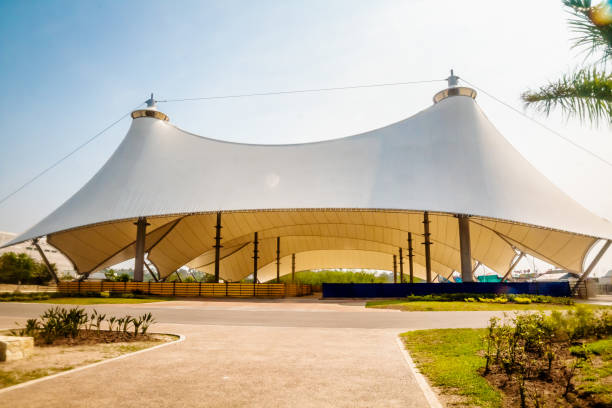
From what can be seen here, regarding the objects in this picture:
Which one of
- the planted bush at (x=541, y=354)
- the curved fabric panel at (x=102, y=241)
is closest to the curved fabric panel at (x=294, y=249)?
the curved fabric panel at (x=102, y=241)

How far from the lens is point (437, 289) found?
27844 mm

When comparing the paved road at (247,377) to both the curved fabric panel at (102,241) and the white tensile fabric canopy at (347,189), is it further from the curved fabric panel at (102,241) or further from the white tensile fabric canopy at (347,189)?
the curved fabric panel at (102,241)

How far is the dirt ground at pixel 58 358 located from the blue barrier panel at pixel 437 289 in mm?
21880

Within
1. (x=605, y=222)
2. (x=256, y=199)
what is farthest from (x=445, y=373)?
(x=605, y=222)

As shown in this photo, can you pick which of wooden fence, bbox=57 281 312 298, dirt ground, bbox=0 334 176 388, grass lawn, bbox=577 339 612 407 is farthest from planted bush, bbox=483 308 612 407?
wooden fence, bbox=57 281 312 298

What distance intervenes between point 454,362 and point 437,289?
2216 cm

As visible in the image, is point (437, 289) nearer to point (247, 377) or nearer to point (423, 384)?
point (423, 384)

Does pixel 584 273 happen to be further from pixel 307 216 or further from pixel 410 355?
pixel 410 355

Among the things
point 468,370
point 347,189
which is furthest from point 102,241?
point 468,370

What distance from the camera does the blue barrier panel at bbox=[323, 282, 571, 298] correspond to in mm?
27000

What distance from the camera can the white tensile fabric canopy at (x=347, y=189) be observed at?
28.0 meters

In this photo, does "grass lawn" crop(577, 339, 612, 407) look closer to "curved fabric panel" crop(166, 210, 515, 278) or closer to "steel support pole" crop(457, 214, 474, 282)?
"steel support pole" crop(457, 214, 474, 282)

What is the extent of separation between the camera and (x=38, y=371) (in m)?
6.20

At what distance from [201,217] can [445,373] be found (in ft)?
128
